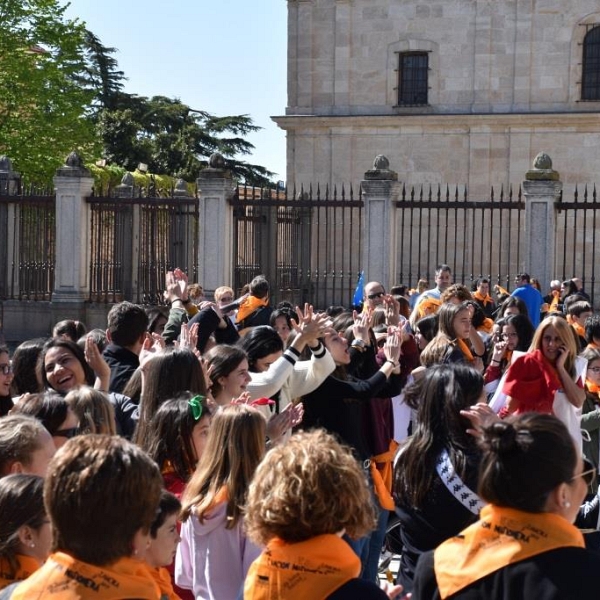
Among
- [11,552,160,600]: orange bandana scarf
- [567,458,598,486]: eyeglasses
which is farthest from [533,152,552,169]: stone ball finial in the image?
[11,552,160,600]: orange bandana scarf

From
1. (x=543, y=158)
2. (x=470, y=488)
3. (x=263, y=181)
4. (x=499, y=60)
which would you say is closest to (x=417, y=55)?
(x=499, y=60)

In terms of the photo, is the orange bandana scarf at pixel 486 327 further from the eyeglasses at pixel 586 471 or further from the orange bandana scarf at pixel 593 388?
the eyeglasses at pixel 586 471

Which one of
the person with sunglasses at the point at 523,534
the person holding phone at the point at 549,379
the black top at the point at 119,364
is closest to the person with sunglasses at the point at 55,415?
the black top at the point at 119,364

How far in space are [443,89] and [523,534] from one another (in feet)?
96.7

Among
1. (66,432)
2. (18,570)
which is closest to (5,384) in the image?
(66,432)

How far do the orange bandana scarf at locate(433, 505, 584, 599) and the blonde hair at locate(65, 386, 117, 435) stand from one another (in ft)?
7.97

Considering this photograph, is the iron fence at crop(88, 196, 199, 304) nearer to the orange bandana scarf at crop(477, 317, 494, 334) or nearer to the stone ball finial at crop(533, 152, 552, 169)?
the stone ball finial at crop(533, 152, 552, 169)

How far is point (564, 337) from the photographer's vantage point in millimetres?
8219

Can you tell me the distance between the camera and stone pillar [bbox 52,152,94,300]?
71.6ft

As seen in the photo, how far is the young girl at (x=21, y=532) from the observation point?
4031 millimetres

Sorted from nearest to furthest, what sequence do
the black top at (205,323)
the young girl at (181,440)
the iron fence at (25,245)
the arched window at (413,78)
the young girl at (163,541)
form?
the young girl at (163,541), the young girl at (181,440), the black top at (205,323), the iron fence at (25,245), the arched window at (413,78)

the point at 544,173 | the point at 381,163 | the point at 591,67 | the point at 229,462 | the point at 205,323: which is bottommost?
the point at 229,462

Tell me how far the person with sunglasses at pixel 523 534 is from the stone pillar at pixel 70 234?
723 inches

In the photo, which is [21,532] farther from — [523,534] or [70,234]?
[70,234]
